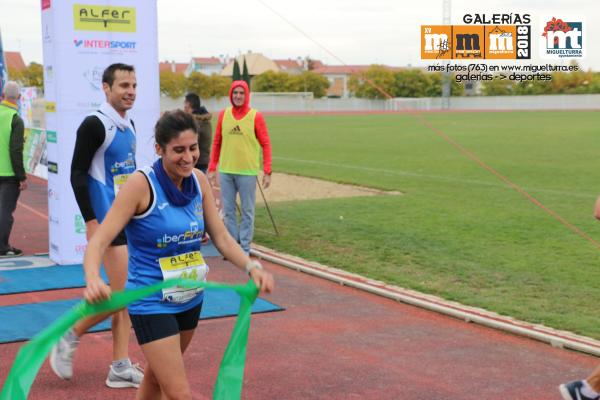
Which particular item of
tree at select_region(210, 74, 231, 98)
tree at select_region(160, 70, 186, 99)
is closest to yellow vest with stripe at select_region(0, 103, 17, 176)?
tree at select_region(160, 70, 186, 99)

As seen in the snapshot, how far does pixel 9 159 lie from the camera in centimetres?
1091

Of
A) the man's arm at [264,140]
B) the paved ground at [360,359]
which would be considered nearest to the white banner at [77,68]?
the man's arm at [264,140]

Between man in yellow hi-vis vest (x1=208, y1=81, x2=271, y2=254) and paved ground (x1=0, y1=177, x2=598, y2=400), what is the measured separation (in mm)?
2417


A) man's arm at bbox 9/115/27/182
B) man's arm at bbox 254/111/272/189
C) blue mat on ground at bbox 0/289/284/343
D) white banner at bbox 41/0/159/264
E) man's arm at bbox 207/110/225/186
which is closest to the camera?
blue mat on ground at bbox 0/289/284/343

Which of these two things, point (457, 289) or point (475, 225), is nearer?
point (457, 289)

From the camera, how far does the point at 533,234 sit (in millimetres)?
12172

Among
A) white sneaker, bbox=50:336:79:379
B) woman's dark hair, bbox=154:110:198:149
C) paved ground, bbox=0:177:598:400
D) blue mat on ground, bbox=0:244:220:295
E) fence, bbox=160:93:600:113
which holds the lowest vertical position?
paved ground, bbox=0:177:598:400

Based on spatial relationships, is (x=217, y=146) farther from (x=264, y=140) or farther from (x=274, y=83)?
(x=274, y=83)

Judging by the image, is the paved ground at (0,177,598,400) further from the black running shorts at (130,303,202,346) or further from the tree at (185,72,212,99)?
the tree at (185,72,212,99)

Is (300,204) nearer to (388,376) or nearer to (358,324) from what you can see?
(358,324)

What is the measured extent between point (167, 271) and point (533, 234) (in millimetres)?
9135

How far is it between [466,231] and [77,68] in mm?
6149

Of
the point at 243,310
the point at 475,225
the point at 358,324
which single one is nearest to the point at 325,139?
the point at 475,225

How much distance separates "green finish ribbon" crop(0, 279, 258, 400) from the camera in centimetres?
361
